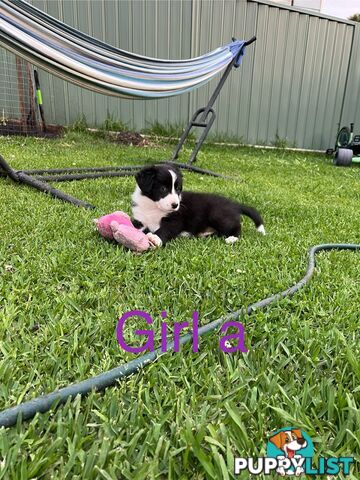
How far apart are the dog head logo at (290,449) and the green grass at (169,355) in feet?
0.06

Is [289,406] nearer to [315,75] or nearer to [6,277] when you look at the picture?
[6,277]

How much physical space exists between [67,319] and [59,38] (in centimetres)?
206

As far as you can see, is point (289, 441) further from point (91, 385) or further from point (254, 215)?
point (254, 215)

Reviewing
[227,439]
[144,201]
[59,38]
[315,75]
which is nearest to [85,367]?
[227,439]

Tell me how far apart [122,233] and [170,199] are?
33cm

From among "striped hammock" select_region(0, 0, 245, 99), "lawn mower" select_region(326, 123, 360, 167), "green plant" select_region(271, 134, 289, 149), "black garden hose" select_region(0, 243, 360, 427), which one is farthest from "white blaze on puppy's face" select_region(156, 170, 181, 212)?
"green plant" select_region(271, 134, 289, 149)

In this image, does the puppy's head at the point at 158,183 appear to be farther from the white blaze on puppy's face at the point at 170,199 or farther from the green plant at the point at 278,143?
the green plant at the point at 278,143

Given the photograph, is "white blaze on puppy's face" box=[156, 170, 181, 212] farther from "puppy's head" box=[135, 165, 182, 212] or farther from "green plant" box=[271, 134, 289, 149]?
"green plant" box=[271, 134, 289, 149]

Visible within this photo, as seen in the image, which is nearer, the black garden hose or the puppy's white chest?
the black garden hose

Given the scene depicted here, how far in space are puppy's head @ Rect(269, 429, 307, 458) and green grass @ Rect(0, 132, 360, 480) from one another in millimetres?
25

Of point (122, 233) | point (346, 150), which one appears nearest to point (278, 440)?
point (122, 233)

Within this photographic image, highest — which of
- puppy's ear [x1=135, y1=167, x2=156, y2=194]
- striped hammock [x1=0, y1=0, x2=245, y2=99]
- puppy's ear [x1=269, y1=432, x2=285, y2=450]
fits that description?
striped hammock [x1=0, y1=0, x2=245, y2=99]

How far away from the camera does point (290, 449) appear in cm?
75

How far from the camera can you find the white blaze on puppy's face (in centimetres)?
187
